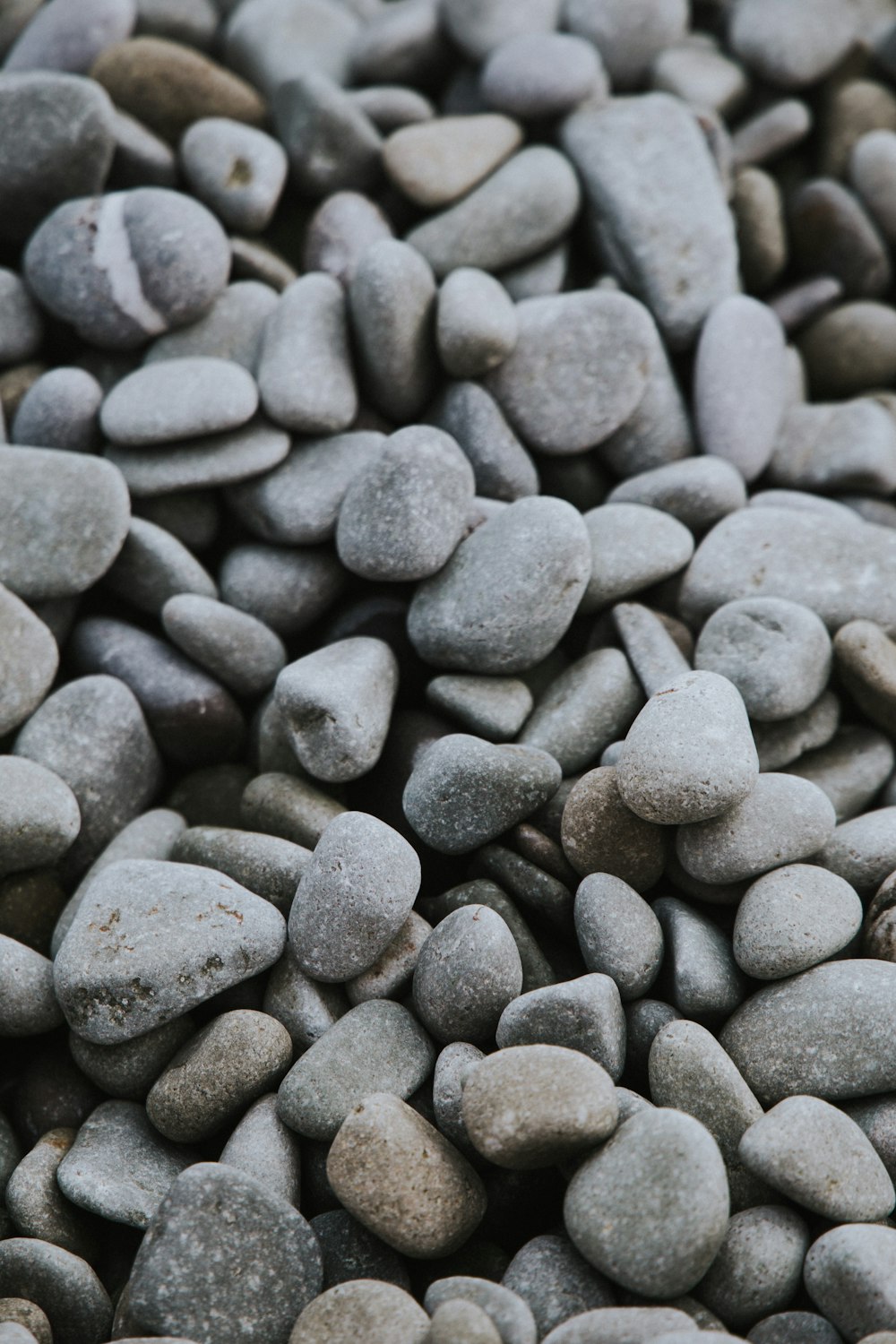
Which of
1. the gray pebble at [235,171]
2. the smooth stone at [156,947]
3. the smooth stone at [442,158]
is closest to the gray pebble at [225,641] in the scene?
the smooth stone at [156,947]

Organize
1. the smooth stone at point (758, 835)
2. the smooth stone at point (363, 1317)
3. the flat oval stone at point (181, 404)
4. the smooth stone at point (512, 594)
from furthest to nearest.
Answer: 1. the flat oval stone at point (181, 404)
2. the smooth stone at point (512, 594)
3. the smooth stone at point (758, 835)
4. the smooth stone at point (363, 1317)

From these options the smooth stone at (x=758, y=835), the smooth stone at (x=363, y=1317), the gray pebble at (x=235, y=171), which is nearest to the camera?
the smooth stone at (x=363, y=1317)

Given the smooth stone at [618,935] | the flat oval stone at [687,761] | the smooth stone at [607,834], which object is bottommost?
the smooth stone at [618,935]

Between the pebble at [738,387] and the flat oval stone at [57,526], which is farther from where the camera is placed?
the pebble at [738,387]

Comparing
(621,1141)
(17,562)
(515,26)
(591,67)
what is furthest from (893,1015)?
(515,26)

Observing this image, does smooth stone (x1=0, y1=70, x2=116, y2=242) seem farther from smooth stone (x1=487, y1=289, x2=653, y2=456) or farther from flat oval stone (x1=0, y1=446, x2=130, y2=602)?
smooth stone (x1=487, y1=289, x2=653, y2=456)

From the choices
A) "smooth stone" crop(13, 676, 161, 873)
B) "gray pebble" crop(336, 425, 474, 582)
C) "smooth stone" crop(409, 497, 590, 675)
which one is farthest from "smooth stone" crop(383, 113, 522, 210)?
"smooth stone" crop(13, 676, 161, 873)

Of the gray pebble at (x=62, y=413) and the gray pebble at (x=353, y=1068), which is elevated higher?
the gray pebble at (x=62, y=413)

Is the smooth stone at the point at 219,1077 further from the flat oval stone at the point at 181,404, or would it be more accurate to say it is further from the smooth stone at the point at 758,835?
the flat oval stone at the point at 181,404
